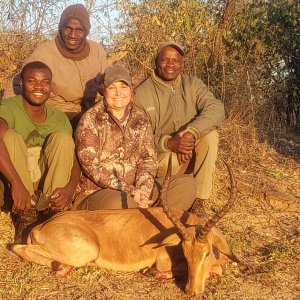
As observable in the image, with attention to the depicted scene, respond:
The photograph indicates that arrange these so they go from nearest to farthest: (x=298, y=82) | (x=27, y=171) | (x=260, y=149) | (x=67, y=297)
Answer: (x=67, y=297) → (x=27, y=171) → (x=260, y=149) → (x=298, y=82)

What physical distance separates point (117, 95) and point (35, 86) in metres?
0.87

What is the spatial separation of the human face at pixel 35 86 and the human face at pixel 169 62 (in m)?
1.37

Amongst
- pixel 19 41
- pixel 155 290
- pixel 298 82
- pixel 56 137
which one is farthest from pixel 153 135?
pixel 298 82

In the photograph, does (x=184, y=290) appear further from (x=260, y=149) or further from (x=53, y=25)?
(x=53, y=25)

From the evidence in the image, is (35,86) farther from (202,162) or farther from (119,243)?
(202,162)

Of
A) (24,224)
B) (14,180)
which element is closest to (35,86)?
(14,180)

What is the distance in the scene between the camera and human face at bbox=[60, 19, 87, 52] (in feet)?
21.4

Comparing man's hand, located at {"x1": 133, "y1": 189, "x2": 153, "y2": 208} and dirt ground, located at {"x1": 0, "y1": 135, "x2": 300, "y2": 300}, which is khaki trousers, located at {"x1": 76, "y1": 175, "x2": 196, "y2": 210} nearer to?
man's hand, located at {"x1": 133, "y1": 189, "x2": 153, "y2": 208}

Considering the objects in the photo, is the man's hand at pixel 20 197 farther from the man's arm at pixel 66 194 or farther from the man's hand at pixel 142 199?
the man's hand at pixel 142 199

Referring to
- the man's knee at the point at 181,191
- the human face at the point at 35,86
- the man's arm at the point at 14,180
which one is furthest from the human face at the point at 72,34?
the man's knee at the point at 181,191

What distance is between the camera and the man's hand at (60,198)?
5531mm

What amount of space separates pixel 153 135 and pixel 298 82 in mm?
7013

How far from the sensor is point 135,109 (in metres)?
5.91

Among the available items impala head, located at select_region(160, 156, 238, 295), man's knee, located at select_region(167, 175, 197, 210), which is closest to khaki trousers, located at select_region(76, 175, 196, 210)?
man's knee, located at select_region(167, 175, 197, 210)
